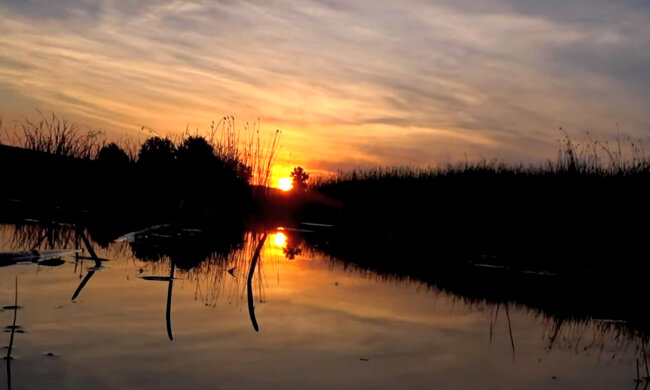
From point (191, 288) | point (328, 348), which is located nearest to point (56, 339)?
point (328, 348)

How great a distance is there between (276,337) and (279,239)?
19.1 ft

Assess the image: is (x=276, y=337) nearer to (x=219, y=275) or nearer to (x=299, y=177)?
(x=219, y=275)

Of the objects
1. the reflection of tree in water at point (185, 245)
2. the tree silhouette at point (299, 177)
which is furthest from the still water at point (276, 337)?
the tree silhouette at point (299, 177)

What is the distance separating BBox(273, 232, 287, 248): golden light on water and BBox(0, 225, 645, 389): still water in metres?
2.85

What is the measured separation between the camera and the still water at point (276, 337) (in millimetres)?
2504

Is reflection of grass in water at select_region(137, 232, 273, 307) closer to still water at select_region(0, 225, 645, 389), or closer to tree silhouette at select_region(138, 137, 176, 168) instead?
still water at select_region(0, 225, 645, 389)

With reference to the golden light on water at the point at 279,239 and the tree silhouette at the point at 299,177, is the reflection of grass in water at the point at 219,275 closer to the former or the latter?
the golden light on water at the point at 279,239

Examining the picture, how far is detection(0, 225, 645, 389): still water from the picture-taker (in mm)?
2504

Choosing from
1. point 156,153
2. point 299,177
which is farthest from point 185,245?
point 299,177

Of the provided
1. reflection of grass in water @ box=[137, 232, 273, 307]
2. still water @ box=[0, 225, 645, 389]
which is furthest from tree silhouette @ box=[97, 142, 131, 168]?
still water @ box=[0, 225, 645, 389]

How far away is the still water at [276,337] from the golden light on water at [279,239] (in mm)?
2849

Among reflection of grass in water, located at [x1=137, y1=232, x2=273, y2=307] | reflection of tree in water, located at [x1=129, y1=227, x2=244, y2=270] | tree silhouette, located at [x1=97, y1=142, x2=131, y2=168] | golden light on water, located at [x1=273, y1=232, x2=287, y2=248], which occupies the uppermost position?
tree silhouette, located at [x1=97, y1=142, x2=131, y2=168]

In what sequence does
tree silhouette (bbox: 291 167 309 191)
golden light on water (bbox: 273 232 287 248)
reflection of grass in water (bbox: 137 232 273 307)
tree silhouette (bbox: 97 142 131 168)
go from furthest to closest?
tree silhouette (bbox: 291 167 309 191), tree silhouette (bbox: 97 142 131 168), golden light on water (bbox: 273 232 287 248), reflection of grass in water (bbox: 137 232 273 307)

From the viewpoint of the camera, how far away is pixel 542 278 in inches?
233
